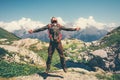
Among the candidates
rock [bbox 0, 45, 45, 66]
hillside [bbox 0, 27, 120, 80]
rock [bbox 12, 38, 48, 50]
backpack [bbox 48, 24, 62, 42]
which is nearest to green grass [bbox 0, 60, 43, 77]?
hillside [bbox 0, 27, 120, 80]

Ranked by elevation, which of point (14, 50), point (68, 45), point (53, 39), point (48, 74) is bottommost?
point (48, 74)

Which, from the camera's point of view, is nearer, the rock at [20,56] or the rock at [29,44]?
the rock at [20,56]

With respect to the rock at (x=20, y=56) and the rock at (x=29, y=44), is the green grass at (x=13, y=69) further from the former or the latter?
the rock at (x=29, y=44)

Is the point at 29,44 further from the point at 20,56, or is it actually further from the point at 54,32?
the point at 54,32

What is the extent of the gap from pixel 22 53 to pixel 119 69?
39.0m

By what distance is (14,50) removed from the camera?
203ft

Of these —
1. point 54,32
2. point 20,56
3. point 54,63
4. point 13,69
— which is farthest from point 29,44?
point 54,32

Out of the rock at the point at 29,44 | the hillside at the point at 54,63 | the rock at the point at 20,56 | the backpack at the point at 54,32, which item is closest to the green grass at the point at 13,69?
the hillside at the point at 54,63

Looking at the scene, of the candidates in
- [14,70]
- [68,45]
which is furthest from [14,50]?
[68,45]

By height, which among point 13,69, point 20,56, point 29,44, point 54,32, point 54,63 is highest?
point 29,44

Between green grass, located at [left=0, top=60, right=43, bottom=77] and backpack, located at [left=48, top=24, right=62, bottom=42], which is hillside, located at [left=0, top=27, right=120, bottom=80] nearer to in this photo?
green grass, located at [left=0, top=60, right=43, bottom=77]

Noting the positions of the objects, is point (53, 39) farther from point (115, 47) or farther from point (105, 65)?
point (115, 47)

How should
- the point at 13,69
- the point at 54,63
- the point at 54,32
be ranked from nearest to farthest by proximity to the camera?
the point at 54,32, the point at 13,69, the point at 54,63

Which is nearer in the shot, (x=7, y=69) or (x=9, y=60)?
(x=7, y=69)
